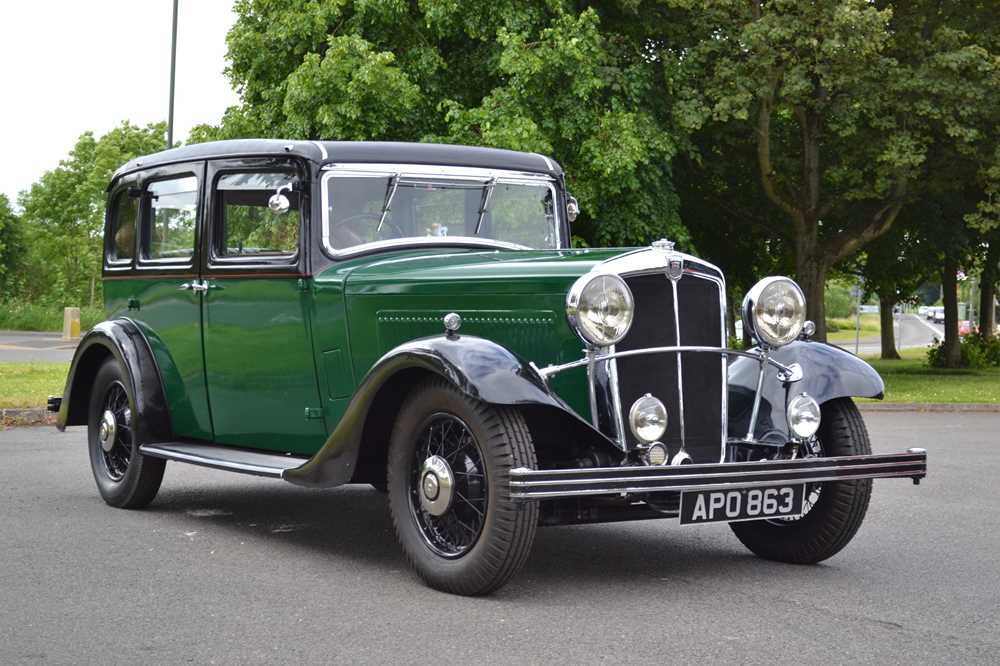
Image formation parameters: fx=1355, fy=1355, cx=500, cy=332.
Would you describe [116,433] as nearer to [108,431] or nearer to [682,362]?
[108,431]

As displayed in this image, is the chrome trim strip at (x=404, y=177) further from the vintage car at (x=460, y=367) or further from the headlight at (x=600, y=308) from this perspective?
the headlight at (x=600, y=308)

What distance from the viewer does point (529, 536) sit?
5520 mm

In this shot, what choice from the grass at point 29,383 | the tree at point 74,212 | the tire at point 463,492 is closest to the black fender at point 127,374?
the tire at point 463,492

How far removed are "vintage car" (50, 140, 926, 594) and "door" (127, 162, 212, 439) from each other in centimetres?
2

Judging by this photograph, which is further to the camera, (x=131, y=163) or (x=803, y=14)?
(x=803, y=14)

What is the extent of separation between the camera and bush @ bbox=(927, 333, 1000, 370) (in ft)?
106

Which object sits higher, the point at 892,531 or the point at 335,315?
the point at 335,315

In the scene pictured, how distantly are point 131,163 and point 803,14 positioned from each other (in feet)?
49.9

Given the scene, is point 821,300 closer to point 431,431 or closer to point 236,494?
point 236,494

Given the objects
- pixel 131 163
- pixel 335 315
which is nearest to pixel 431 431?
pixel 335 315

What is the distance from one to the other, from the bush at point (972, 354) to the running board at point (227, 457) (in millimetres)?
27073

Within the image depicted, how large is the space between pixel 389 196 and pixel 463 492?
7.02ft

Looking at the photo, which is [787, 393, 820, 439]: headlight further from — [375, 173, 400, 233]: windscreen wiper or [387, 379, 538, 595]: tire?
[375, 173, 400, 233]: windscreen wiper

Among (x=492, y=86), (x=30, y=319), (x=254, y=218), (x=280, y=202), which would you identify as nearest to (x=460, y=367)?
(x=280, y=202)
